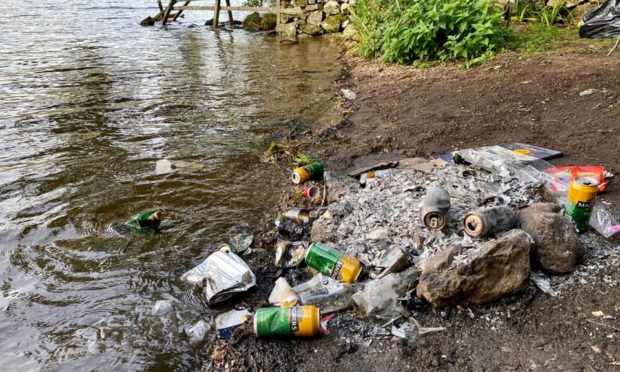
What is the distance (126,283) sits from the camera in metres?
3.03

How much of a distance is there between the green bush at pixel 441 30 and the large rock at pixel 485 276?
5273 mm

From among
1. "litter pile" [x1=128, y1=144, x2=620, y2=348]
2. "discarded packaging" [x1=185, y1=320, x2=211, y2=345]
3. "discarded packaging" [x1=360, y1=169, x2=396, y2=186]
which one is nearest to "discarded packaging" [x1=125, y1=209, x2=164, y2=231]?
"litter pile" [x1=128, y1=144, x2=620, y2=348]

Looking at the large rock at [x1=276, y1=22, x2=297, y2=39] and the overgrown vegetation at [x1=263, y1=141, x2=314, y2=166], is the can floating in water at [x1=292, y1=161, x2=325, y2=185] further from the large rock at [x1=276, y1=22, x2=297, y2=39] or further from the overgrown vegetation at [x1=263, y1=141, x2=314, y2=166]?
the large rock at [x1=276, y1=22, x2=297, y2=39]

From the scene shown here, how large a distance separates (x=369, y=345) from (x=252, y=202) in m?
2.07

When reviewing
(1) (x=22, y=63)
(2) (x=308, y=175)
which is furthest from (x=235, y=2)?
(2) (x=308, y=175)

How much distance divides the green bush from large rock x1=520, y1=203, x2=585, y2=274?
195 inches

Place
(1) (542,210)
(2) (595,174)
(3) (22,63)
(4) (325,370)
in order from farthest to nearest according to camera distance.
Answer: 1. (3) (22,63)
2. (2) (595,174)
3. (1) (542,210)
4. (4) (325,370)

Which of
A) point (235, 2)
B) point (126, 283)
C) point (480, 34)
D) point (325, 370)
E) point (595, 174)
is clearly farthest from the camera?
point (235, 2)

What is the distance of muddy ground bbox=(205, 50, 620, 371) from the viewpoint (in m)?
2.24

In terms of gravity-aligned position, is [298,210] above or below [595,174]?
below

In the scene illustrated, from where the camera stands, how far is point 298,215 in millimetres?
3641

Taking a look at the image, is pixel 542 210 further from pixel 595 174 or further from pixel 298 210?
pixel 298 210

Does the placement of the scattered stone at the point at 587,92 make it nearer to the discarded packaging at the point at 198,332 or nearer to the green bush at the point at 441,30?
the green bush at the point at 441,30

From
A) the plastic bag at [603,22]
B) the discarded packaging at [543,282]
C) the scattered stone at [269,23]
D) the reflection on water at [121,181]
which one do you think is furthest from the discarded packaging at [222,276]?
the scattered stone at [269,23]
